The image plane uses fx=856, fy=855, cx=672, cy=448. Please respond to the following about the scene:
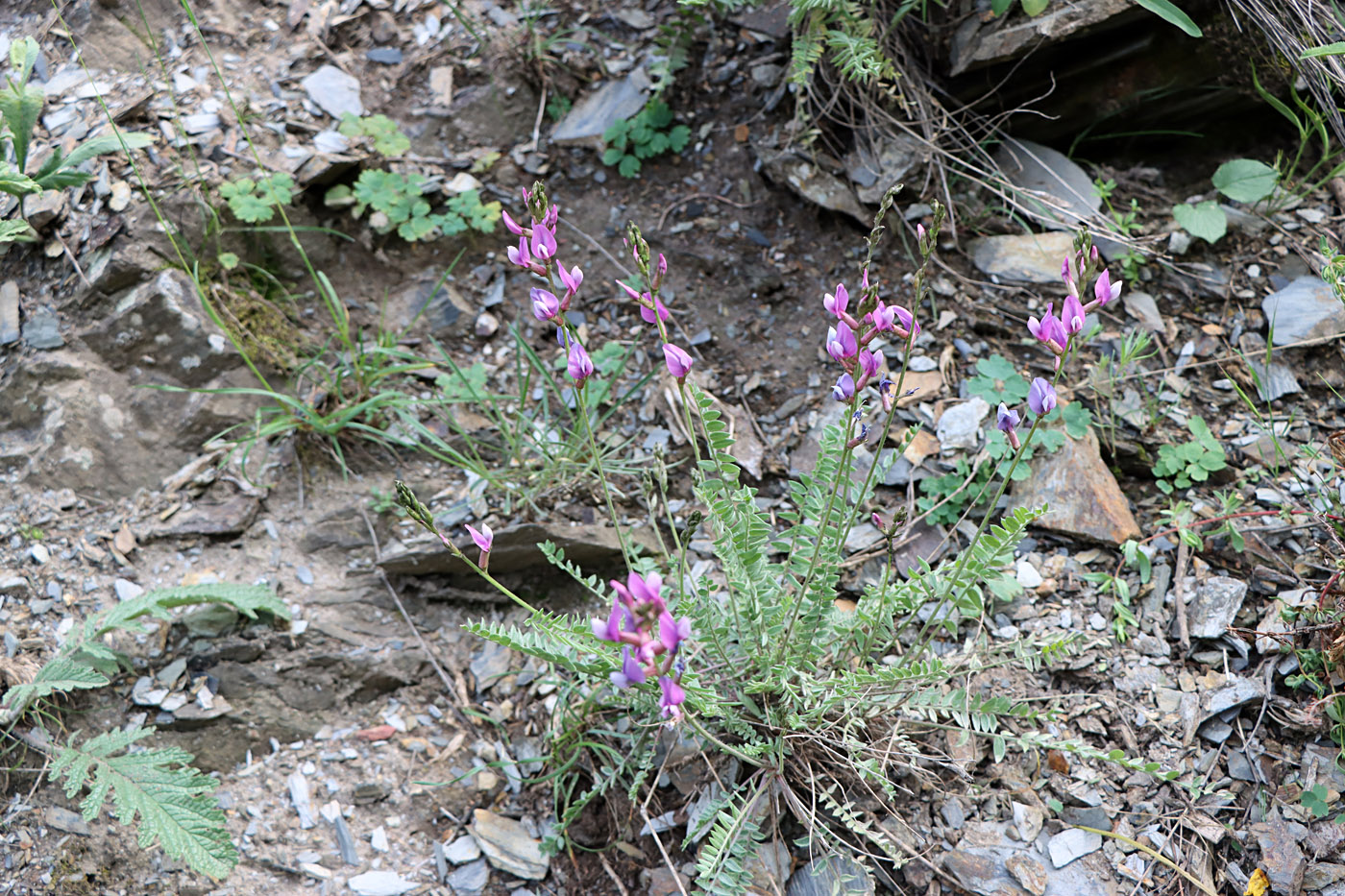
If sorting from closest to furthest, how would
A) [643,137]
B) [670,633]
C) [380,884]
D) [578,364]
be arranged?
[670,633] → [578,364] → [380,884] → [643,137]

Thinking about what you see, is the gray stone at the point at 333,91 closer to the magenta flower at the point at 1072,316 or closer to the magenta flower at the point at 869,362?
the magenta flower at the point at 869,362

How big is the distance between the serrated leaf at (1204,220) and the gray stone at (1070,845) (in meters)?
1.90

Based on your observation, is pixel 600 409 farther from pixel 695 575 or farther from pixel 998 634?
pixel 998 634

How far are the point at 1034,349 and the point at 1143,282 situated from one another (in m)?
0.44

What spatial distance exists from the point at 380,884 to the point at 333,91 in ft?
9.20

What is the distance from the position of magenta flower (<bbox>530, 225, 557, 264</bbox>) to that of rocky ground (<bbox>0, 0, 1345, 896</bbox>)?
46.6 inches

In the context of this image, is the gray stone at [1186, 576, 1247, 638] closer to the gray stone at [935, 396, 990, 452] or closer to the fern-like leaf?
the gray stone at [935, 396, 990, 452]

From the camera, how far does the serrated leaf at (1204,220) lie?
2.75 metres

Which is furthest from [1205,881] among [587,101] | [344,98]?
[344,98]

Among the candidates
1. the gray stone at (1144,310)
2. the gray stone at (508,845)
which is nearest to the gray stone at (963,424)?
the gray stone at (1144,310)

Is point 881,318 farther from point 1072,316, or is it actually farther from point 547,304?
point 547,304

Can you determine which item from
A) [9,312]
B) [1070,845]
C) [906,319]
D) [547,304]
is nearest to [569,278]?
[547,304]

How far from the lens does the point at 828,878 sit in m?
2.01

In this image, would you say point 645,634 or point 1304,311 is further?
point 1304,311
